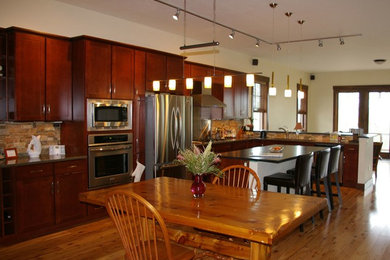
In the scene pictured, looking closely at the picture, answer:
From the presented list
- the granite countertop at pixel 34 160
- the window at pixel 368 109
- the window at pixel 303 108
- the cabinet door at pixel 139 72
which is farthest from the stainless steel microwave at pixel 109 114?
the window at pixel 368 109

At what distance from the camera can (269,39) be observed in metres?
7.01

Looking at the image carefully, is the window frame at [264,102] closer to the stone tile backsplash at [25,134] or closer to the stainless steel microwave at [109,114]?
the stainless steel microwave at [109,114]

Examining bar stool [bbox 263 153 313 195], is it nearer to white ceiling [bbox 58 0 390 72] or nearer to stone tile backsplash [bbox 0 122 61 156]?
white ceiling [bbox 58 0 390 72]

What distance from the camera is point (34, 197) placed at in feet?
13.1

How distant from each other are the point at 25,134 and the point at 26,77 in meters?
0.75

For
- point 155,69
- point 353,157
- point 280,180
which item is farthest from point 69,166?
point 353,157

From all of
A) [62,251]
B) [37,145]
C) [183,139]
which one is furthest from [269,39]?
[62,251]

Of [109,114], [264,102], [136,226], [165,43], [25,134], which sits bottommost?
[136,226]

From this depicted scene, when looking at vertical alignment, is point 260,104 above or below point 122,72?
below

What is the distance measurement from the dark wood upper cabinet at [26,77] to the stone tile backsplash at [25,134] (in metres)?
0.24

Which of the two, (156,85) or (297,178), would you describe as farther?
(156,85)

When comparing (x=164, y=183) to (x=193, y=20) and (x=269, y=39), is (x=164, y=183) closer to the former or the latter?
(x=193, y=20)

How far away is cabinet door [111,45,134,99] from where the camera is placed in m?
4.90

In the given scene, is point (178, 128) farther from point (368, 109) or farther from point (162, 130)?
point (368, 109)
